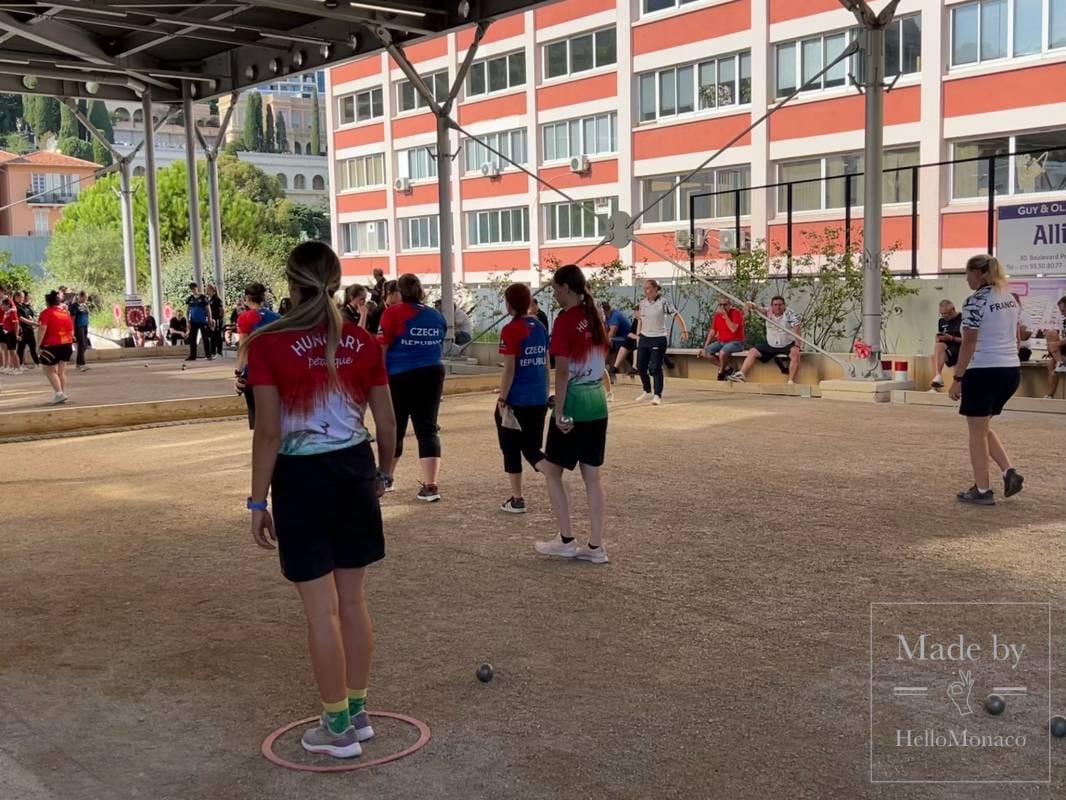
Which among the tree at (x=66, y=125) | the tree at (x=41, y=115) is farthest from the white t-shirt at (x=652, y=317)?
the tree at (x=41, y=115)

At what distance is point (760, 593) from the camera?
6.01 metres

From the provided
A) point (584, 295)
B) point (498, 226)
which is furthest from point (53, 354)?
point (498, 226)

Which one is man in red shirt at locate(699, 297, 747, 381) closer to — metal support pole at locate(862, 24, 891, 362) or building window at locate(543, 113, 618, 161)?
metal support pole at locate(862, 24, 891, 362)

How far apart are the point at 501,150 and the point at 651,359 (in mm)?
31897

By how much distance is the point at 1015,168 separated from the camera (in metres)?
26.8

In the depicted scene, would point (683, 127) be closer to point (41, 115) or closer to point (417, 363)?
point (417, 363)

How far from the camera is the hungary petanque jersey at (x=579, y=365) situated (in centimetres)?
663

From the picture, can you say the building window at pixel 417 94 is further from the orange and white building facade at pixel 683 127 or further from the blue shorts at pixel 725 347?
the blue shorts at pixel 725 347

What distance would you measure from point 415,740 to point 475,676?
672 mm

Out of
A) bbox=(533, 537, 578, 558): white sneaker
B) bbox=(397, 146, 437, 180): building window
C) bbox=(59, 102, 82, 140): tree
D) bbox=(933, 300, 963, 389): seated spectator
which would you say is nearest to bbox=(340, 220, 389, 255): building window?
bbox=(397, 146, 437, 180): building window

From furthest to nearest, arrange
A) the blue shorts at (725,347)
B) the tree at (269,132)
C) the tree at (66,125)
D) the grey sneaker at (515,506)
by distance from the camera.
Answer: the tree at (269,132) < the tree at (66,125) < the blue shorts at (725,347) < the grey sneaker at (515,506)

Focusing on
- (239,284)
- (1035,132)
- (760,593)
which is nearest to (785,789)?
(760,593)

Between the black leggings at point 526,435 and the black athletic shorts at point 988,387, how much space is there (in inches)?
113

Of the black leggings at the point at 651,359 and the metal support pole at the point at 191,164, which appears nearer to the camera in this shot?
the black leggings at the point at 651,359
